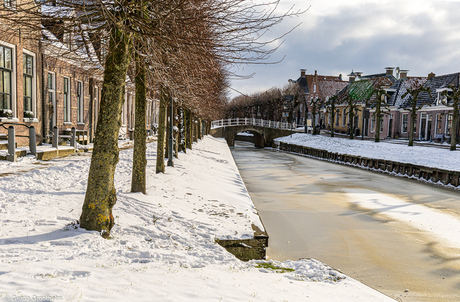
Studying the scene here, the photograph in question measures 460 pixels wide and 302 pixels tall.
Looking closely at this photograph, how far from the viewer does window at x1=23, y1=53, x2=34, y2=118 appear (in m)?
13.3

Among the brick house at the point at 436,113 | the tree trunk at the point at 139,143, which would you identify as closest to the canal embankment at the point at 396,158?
the brick house at the point at 436,113

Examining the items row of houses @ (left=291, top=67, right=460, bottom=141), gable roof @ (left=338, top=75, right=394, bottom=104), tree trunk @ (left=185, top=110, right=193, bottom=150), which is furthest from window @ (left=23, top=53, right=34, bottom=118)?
gable roof @ (left=338, top=75, right=394, bottom=104)

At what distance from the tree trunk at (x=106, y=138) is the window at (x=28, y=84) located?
31.9 feet

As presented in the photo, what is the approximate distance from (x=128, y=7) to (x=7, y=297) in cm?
367

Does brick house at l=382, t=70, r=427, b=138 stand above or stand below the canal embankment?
above

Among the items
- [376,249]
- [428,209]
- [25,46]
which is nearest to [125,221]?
[376,249]

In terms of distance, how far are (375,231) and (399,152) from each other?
18.4 meters

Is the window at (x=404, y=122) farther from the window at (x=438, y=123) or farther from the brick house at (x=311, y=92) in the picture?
the brick house at (x=311, y=92)

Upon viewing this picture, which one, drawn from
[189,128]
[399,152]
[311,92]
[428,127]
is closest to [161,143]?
[189,128]

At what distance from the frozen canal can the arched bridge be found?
116ft

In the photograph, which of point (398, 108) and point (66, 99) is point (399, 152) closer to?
point (398, 108)

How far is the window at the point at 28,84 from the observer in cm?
1333

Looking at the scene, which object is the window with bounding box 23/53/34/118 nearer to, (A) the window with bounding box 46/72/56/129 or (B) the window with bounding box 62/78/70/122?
(A) the window with bounding box 46/72/56/129

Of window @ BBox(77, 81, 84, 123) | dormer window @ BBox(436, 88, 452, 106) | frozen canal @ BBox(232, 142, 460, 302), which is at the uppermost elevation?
dormer window @ BBox(436, 88, 452, 106)
